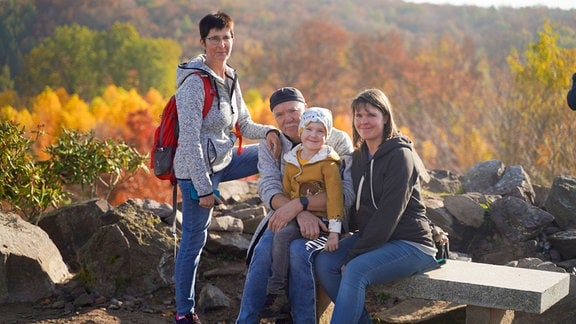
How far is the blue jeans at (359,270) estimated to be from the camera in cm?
373

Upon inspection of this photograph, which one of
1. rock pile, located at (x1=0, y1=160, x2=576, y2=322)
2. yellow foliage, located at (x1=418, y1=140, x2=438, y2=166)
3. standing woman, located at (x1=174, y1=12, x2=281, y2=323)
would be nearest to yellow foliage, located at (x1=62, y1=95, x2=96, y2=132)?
yellow foliage, located at (x1=418, y1=140, x2=438, y2=166)

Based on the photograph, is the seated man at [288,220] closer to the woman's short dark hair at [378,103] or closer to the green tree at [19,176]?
the woman's short dark hair at [378,103]

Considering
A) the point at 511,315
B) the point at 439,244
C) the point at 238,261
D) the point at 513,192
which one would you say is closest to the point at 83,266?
the point at 238,261

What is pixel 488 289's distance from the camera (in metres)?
3.75

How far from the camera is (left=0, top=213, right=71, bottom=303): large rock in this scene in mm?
5160

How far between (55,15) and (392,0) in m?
36.6

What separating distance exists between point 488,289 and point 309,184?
109cm

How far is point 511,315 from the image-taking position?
4086 mm

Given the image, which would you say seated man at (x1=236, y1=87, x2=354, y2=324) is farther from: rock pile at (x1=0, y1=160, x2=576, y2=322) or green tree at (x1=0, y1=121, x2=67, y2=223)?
green tree at (x1=0, y1=121, x2=67, y2=223)

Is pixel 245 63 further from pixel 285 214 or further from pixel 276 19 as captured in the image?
pixel 285 214

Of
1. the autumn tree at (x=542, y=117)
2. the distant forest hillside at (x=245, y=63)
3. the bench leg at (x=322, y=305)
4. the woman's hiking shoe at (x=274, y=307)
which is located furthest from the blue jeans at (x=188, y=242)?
the distant forest hillside at (x=245, y=63)

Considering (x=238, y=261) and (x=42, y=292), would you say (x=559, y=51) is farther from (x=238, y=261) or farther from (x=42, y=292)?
(x=42, y=292)

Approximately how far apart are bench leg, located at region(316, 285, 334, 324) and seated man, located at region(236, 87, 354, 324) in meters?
0.30

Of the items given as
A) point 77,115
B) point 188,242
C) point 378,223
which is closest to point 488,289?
point 378,223
